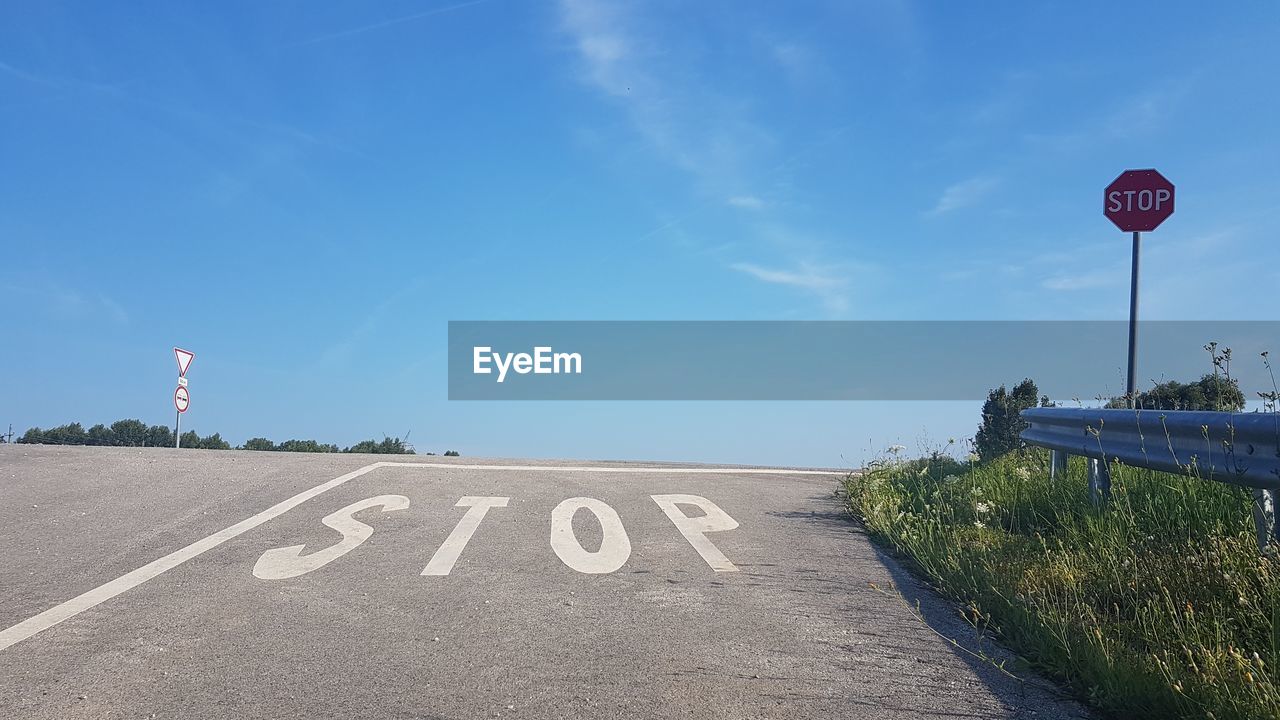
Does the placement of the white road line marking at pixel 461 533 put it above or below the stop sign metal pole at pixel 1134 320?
below

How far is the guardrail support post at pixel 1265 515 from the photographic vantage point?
5422 mm

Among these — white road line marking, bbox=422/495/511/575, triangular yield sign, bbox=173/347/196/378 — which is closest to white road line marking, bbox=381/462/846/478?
white road line marking, bbox=422/495/511/575

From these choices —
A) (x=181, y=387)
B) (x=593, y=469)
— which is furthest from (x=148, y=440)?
(x=593, y=469)

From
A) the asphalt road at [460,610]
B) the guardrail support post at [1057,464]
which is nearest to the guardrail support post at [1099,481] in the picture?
the guardrail support post at [1057,464]

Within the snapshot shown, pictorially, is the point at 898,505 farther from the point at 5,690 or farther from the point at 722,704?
the point at 5,690

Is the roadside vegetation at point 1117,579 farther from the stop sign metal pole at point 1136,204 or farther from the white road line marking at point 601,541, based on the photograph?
the stop sign metal pole at point 1136,204

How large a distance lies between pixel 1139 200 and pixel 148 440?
33588 millimetres

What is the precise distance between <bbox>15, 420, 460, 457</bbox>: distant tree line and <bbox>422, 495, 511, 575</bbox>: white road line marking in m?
13.6

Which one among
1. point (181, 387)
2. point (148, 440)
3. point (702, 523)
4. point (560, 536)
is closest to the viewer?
point (560, 536)

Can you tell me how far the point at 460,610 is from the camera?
5.48m

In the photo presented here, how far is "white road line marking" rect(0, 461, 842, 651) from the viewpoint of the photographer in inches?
208

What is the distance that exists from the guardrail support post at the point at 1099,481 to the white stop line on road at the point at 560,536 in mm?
3136

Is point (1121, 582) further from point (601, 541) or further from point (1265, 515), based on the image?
point (601, 541)

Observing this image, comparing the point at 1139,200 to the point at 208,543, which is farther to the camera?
the point at 1139,200
